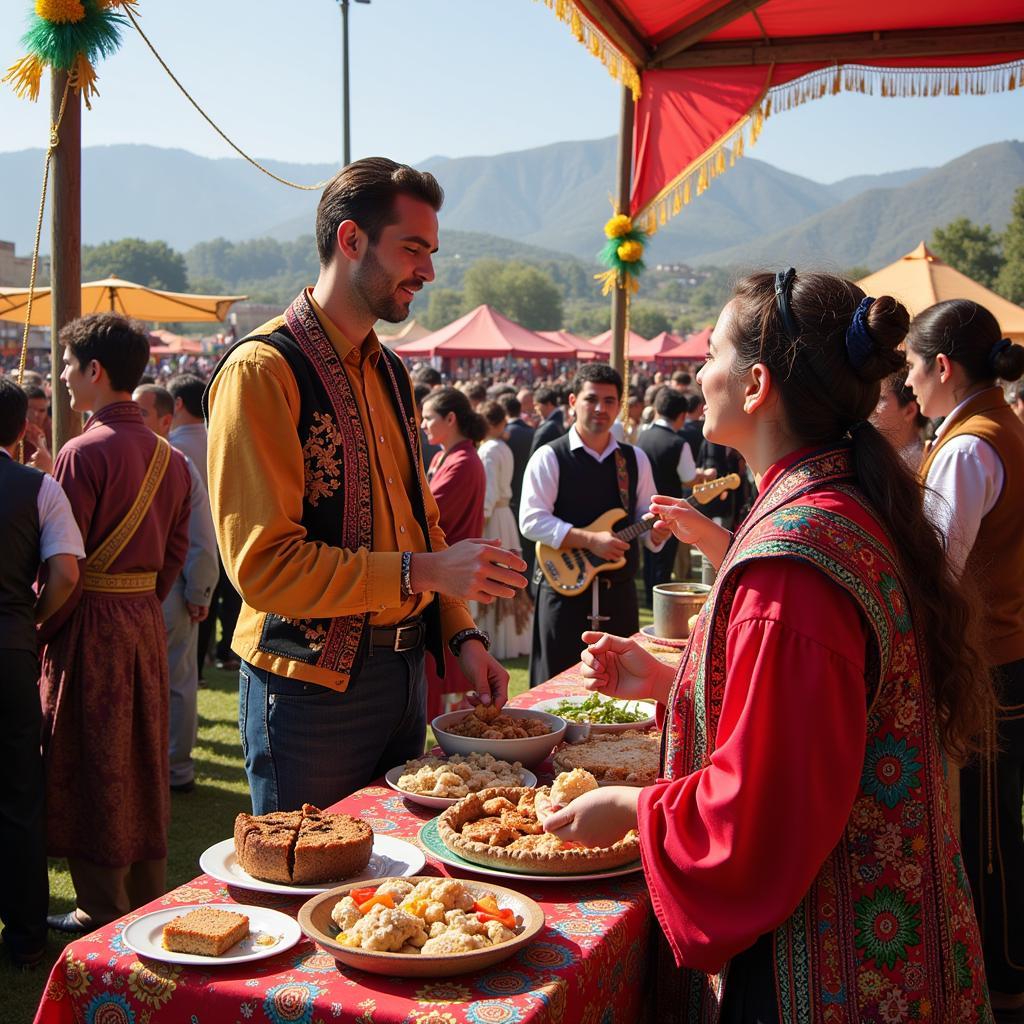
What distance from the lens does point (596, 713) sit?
3.04m

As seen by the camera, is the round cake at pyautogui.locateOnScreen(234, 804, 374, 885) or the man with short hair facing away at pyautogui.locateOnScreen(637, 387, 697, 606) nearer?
the round cake at pyautogui.locateOnScreen(234, 804, 374, 885)

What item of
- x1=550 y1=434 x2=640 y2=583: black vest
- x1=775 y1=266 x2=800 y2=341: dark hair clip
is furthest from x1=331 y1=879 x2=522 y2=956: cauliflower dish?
x1=550 y1=434 x2=640 y2=583: black vest

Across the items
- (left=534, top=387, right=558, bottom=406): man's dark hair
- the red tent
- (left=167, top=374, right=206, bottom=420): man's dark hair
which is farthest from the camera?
the red tent

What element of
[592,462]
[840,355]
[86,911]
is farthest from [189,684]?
[840,355]

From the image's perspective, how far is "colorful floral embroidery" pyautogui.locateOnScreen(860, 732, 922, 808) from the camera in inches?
65.6

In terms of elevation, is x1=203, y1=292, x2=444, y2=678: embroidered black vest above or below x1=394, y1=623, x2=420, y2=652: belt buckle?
above

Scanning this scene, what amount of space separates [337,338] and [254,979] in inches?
61.9

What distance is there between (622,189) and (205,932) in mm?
6165

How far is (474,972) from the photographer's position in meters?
1.63

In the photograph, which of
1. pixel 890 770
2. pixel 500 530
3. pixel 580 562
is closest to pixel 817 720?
pixel 890 770

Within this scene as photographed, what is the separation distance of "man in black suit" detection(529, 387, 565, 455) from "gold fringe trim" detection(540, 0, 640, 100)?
399cm

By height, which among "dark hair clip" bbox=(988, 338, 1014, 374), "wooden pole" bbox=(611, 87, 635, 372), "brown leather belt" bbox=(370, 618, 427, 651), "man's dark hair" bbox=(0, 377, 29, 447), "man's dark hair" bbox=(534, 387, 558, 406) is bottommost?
"brown leather belt" bbox=(370, 618, 427, 651)

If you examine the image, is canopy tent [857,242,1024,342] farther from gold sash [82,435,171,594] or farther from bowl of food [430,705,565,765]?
bowl of food [430,705,565,765]

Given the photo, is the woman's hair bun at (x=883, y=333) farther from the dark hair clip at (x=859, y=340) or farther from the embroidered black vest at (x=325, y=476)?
the embroidered black vest at (x=325, y=476)
